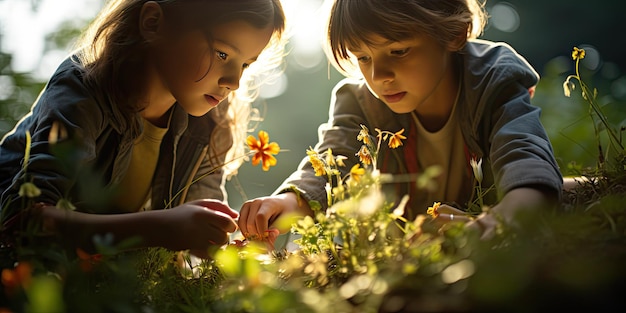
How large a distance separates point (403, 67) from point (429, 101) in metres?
0.33

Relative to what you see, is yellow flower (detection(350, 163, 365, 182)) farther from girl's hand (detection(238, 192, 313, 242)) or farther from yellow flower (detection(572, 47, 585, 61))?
yellow flower (detection(572, 47, 585, 61))

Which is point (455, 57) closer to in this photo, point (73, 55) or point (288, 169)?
point (73, 55)

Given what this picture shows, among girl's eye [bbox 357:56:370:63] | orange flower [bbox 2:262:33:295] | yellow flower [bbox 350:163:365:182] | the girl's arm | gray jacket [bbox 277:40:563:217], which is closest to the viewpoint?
orange flower [bbox 2:262:33:295]

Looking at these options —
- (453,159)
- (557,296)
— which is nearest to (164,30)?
(453,159)

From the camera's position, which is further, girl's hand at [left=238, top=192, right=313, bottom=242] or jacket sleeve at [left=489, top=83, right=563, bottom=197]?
girl's hand at [left=238, top=192, right=313, bottom=242]

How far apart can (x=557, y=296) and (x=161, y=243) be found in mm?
872

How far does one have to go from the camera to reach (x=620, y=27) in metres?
5.02

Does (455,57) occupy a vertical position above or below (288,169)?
above

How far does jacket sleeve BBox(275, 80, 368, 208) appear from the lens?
67.2 inches

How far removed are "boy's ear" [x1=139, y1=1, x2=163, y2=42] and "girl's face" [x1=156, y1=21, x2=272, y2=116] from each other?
0.20ft

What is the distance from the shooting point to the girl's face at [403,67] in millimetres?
1712

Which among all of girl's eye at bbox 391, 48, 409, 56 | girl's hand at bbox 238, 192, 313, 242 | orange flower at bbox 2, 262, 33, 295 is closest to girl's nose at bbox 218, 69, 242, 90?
girl's hand at bbox 238, 192, 313, 242

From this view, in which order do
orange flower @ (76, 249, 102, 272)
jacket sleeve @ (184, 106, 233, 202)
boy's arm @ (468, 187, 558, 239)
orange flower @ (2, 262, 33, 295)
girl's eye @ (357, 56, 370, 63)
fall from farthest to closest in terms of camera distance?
jacket sleeve @ (184, 106, 233, 202) < girl's eye @ (357, 56, 370, 63) < boy's arm @ (468, 187, 558, 239) < orange flower @ (76, 249, 102, 272) < orange flower @ (2, 262, 33, 295)

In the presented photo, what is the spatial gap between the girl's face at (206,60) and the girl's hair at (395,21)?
270 mm
